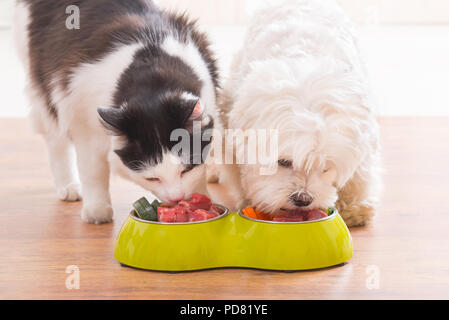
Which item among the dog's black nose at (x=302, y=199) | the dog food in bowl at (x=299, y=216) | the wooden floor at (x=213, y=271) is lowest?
the wooden floor at (x=213, y=271)

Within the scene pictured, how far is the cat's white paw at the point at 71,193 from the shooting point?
9.70ft

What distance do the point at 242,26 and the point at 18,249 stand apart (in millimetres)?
6615

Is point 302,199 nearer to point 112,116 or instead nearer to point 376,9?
point 112,116

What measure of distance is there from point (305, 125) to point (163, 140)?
0.47 m

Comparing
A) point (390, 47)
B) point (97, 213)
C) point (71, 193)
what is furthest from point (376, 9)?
point (97, 213)

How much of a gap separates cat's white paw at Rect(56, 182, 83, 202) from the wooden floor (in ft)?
0.16

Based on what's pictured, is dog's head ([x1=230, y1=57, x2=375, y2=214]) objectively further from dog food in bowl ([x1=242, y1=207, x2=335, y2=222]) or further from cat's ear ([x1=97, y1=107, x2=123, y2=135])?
cat's ear ([x1=97, y1=107, x2=123, y2=135])

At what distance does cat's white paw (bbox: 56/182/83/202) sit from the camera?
2.96 meters

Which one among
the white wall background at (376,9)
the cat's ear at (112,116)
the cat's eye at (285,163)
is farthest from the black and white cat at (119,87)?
the white wall background at (376,9)

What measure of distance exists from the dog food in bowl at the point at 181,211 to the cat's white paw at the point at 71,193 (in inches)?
33.9

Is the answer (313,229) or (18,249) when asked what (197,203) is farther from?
(18,249)

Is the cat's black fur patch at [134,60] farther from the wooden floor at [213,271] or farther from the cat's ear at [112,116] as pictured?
the wooden floor at [213,271]

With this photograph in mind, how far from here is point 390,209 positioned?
9.12 ft

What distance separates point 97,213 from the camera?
2594 millimetres
